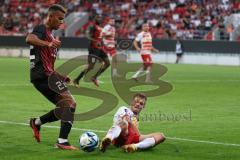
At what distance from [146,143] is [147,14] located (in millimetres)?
42031

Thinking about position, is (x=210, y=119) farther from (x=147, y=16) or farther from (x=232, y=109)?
(x=147, y=16)

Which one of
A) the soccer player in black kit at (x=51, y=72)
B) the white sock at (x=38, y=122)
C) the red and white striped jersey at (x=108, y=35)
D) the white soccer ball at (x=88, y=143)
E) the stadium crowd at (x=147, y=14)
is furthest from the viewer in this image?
the stadium crowd at (x=147, y=14)

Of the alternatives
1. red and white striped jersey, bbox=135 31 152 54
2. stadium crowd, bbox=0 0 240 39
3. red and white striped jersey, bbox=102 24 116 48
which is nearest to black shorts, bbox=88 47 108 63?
red and white striped jersey, bbox=135 31 152 54

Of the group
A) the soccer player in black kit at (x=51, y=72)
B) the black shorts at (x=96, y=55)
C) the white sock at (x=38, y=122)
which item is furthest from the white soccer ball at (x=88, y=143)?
the black shorts at (x=96, y=55)

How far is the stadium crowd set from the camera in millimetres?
48531

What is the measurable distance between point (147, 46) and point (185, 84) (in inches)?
109

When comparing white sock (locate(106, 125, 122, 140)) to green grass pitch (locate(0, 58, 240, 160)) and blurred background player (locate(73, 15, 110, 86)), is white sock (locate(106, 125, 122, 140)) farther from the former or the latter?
blurred background player (locate(73, 15, 110, 86))

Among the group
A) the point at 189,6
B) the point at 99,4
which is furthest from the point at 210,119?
the point at 99,4

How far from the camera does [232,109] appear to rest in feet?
58.0

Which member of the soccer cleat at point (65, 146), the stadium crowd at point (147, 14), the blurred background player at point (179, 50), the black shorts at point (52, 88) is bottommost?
the blurred background player at point (179, 50)

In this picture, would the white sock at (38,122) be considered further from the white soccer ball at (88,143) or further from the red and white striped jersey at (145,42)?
the red and white striped jersey at (145,42)

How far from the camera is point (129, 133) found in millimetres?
10875

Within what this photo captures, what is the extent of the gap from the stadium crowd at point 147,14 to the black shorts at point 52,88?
35.6 meters

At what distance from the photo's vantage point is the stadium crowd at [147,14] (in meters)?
48.5
